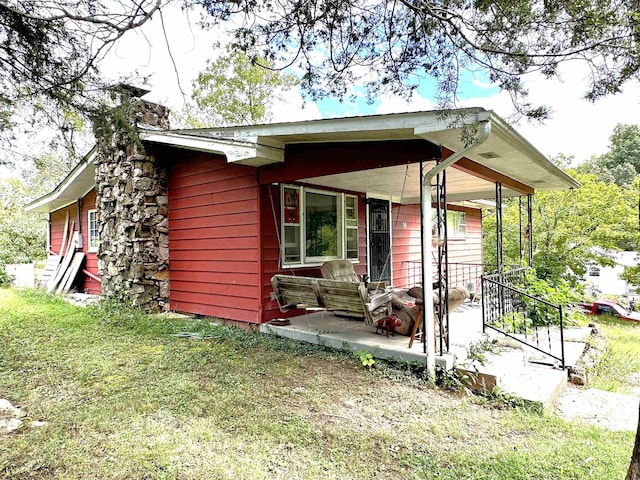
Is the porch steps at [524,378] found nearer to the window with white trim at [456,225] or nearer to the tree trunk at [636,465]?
the tree trunk at [636,465]

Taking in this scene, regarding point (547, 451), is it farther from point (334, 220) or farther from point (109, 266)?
point (109, 266)

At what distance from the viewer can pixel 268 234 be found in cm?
589

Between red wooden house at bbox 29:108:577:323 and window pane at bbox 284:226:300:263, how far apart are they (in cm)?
2

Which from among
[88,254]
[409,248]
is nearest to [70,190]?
[88,254]

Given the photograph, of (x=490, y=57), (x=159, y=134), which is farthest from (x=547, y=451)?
(x=159, y=134)

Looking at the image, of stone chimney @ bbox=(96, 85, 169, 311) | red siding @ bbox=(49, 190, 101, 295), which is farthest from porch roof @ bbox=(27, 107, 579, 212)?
red siding @ bbox=(49, 190, 101, 295)

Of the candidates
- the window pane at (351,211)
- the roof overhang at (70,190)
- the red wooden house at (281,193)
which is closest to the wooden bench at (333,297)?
the red wooden house at (281,193)

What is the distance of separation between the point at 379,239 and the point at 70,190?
7553 millimetres

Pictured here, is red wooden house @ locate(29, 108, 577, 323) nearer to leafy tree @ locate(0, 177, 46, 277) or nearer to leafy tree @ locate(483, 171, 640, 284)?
leafy tree @ locate(483, 171, 640, 284)

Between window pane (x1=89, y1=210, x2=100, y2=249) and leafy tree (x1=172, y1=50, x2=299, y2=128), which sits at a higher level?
leafy tree (x1=172, y1=50, x2=299, y2=128)

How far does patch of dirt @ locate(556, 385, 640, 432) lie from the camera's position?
3.39m

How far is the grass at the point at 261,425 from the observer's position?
2.47 meters

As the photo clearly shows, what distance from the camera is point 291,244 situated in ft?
20.8

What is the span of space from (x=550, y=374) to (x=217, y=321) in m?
4.69
